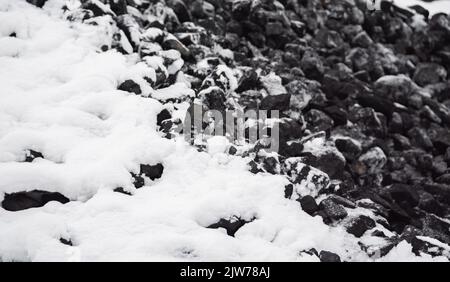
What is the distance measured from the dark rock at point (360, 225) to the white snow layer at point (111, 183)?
112 mm

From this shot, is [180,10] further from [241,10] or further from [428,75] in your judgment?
[428,75]

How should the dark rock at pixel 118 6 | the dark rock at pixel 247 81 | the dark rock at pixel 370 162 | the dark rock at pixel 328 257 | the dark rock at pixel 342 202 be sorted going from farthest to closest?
the dark rock at pixel 118 6 < the dark rock at pixel 247 81 < the dark rock at pixel 370 162 < the dark rock at pixel 342 202 < the dark rock at pixel 328 257

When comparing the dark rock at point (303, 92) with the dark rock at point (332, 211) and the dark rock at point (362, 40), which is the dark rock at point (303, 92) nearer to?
the dark rock at point (332, 211)

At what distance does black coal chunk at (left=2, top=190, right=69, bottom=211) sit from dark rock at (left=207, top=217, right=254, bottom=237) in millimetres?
1530

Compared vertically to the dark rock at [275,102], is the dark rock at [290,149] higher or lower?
lower

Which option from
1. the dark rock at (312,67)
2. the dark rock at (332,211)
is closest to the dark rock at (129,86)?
the dark rock at (332,211)

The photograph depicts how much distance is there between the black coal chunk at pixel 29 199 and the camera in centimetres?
369

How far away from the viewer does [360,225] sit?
14.8 feet

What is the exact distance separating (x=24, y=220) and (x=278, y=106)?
401 centimetres

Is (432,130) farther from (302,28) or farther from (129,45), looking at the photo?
(129,45)

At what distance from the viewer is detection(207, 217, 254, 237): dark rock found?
406 centimetres

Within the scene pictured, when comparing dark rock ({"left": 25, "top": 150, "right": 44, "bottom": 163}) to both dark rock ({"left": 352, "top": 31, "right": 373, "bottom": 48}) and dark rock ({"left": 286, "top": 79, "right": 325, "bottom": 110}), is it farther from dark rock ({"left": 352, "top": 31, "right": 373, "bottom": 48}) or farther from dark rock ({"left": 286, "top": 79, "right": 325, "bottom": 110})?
dark rock ({"left": 352, "top": 31, "right": 373, "bottom": 48})
